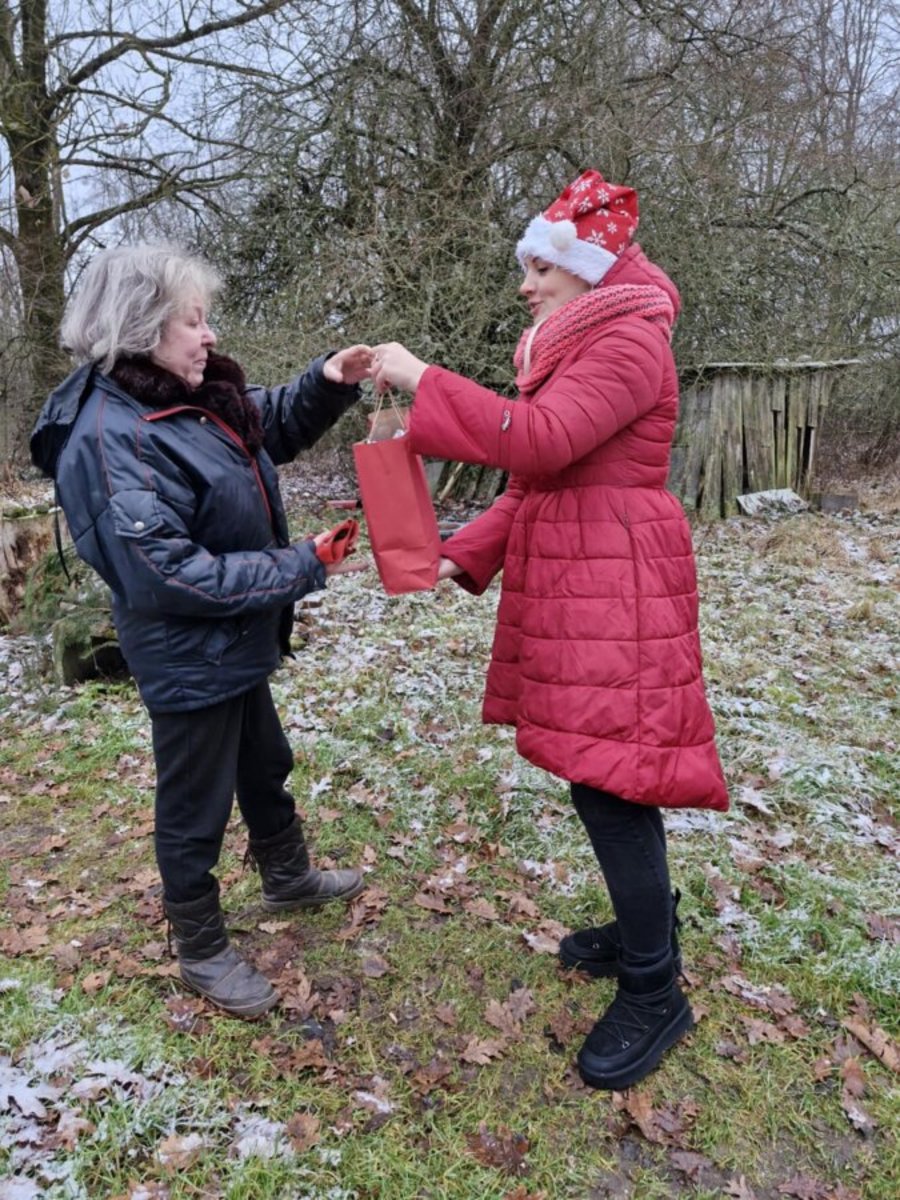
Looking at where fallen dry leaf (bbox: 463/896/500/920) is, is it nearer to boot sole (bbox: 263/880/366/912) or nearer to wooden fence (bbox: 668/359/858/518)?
boot sole (bbox: 263/880/366/912)

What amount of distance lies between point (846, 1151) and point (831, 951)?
2.45 feet

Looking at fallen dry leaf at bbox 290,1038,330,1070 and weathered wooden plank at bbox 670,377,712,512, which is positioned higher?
weathered wooden plank at bbox 670,377,712,512

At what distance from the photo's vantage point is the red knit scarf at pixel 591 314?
1.99m

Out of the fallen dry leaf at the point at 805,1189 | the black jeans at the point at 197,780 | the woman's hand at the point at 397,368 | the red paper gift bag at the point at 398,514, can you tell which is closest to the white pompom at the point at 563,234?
the woman's hand at the point at 397,368

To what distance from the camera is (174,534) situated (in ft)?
6.73

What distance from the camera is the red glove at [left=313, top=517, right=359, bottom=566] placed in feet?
7.40

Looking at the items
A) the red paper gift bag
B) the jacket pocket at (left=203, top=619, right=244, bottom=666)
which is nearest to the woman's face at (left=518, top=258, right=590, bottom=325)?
the red paper gift bag

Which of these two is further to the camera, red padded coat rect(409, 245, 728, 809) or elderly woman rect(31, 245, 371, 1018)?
elderly woman rect(31, 245, 371, 1018)

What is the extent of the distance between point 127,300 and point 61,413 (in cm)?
33

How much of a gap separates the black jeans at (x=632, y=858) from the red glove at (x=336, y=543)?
0.91 meters

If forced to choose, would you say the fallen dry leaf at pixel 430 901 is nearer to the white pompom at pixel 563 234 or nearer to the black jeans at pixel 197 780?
A: the black jeans at pixel 197 780

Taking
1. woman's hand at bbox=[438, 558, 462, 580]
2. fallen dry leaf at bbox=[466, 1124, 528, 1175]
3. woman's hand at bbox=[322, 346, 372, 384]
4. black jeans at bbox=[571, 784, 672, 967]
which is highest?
woman's hand at bbox=[322, 346, 372, 384]

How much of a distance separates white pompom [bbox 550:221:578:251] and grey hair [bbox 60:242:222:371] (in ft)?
3.04

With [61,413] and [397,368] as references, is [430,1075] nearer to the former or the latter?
[397,368]
